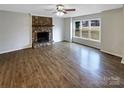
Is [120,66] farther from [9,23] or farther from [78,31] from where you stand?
[78,31]

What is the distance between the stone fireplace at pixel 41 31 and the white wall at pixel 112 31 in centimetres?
404

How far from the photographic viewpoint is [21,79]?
3.80 metres

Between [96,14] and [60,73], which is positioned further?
[96,14]

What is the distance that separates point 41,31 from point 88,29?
10.2 ft

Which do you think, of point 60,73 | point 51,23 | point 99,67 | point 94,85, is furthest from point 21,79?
point 51,23

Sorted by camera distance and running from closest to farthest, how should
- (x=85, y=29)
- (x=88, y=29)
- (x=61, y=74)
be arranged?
(x=61, y=74) < (x=88, y=29) < (x=85, y=29)

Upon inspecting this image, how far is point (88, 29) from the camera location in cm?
960

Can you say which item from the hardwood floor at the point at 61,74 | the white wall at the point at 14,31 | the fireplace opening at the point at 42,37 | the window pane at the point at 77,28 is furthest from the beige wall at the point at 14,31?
the window pane at the point at 77,28

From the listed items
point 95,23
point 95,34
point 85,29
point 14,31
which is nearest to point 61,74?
point 14,31

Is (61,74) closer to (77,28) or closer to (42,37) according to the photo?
(42,37)

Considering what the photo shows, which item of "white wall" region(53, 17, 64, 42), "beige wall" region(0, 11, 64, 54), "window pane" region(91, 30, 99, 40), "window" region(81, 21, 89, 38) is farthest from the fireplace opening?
"window pane" region(91, 30, 99, 40)

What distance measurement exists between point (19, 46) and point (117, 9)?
5341mm

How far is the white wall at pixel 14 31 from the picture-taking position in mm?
7004

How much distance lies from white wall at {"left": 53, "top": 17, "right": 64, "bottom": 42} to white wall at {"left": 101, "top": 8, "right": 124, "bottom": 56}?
179 inches
